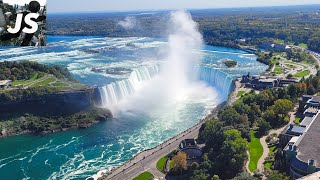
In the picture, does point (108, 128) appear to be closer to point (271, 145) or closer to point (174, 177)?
point (174, 177)

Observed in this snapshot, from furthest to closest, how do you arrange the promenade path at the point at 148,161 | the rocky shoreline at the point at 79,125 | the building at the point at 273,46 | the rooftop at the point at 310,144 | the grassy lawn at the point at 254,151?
1. the building at the point at 273,46
2. the rocky shoreline at the point at 79,125
3. the promenade path at the point at 148,161
4. the grassy lawn at the point at 254,151
5. the rooftop at the point at 310,144

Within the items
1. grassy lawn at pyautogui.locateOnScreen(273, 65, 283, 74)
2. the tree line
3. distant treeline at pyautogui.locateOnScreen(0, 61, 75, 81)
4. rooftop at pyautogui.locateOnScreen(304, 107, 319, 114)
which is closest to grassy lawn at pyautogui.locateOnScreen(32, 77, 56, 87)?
distant treeline at pyautogui.locateOnScreen(0, 61, 75, 81)

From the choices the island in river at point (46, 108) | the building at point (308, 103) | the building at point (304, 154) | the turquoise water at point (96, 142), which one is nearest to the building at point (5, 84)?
the island in river at point (46, 108)

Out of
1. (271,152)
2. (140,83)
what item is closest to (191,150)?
(271,152)

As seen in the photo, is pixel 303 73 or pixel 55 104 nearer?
pixel 55 104

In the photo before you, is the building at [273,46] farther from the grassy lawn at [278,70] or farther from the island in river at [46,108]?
the island in river at [46,108]

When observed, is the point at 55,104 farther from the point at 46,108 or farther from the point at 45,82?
the point at 45,82
